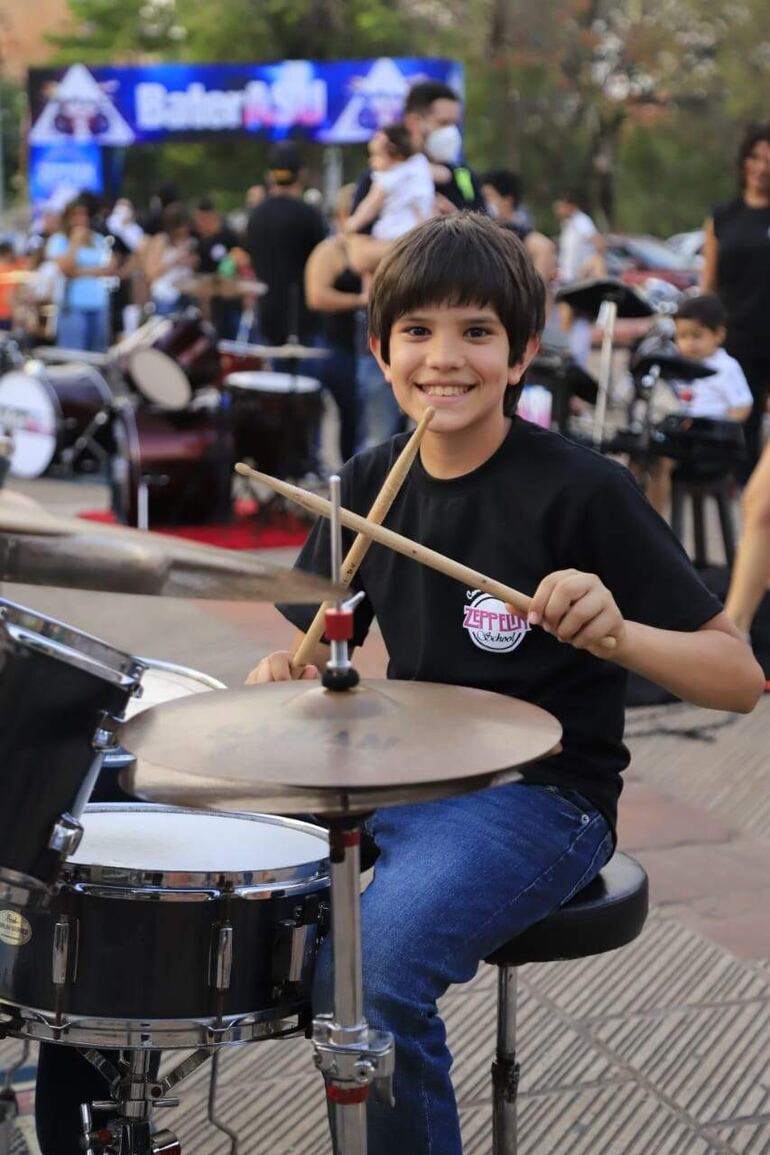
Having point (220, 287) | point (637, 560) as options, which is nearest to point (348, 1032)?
point (637, 560)

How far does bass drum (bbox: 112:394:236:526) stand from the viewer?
25.4 ft

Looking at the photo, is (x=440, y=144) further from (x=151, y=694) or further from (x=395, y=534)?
(x=395, y=534)

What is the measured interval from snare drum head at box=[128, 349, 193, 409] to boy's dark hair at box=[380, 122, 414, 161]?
5.03 feet

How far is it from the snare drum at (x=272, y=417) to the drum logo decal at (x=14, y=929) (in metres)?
6.03

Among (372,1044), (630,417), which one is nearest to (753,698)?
(372,1044)

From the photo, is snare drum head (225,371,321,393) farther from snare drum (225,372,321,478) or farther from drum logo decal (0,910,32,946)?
drum logo decal (0,910,32,946)

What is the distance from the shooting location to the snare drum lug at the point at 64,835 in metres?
1.68

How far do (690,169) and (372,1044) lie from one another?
39.6 metres

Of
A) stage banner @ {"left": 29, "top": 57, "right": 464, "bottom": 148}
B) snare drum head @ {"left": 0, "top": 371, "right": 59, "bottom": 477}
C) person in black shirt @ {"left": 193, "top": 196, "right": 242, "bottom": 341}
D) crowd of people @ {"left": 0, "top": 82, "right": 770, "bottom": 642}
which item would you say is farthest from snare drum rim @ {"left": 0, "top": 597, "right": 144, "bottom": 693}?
stage banner @ {"left": 29, "top": 57, "right": 464, "bottom": 148}

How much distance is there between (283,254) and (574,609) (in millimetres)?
7344

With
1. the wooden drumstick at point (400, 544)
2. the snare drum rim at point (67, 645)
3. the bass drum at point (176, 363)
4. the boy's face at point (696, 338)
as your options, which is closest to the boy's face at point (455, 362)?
the wooden drumstick at point (400, 544)

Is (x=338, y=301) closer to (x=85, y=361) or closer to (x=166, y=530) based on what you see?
(x=166, y=530)

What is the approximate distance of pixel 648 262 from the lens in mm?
23375

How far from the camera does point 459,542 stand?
2223 mm
